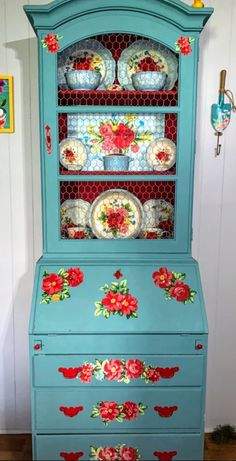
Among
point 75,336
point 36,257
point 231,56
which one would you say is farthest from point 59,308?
point 231,56

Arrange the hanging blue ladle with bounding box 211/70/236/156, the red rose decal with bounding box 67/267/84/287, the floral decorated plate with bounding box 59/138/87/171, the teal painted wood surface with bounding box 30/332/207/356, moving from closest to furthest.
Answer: the teal painted wood surface with bounding box 30/332/207/356, the red rose decal with bounding box 67/267/84/287, the floral decorated plate with bounding box 59/138/87/171, the hanging blue ladle with bounding box 211/70/236/156

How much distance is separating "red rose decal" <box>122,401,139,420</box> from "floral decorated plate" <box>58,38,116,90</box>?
1.34 meters

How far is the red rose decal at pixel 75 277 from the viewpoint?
6.07ft

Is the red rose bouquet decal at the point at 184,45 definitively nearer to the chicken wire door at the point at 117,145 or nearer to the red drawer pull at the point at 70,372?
the chicken wire door at the point at 117,145

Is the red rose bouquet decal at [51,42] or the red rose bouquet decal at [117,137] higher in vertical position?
the red rose bouquet decal at [51,42]

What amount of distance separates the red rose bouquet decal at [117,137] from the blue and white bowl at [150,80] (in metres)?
0.16

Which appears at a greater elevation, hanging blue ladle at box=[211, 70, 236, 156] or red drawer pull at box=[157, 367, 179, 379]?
hanging blue ladle at box=[211, 70, 236, 156]

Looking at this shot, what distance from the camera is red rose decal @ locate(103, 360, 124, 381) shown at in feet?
5.78

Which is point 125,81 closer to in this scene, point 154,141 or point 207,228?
point 154,141

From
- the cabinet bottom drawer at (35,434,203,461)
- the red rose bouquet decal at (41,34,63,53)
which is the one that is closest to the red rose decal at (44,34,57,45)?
the red rose bouquet decal at (41,34,63,53)

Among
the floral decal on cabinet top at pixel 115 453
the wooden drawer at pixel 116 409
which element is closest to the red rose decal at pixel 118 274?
the wooden drawer at pixel 116 409

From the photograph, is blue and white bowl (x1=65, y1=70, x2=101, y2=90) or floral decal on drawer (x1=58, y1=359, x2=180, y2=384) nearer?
floral decal on drawer (x1=58, y1=359, x2=180, y2=384)

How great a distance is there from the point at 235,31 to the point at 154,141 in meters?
0.71

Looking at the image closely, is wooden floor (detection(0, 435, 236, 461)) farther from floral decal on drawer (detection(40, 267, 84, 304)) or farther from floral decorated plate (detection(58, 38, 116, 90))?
floral decorated plate (detection(58, 38, 116, 90))
